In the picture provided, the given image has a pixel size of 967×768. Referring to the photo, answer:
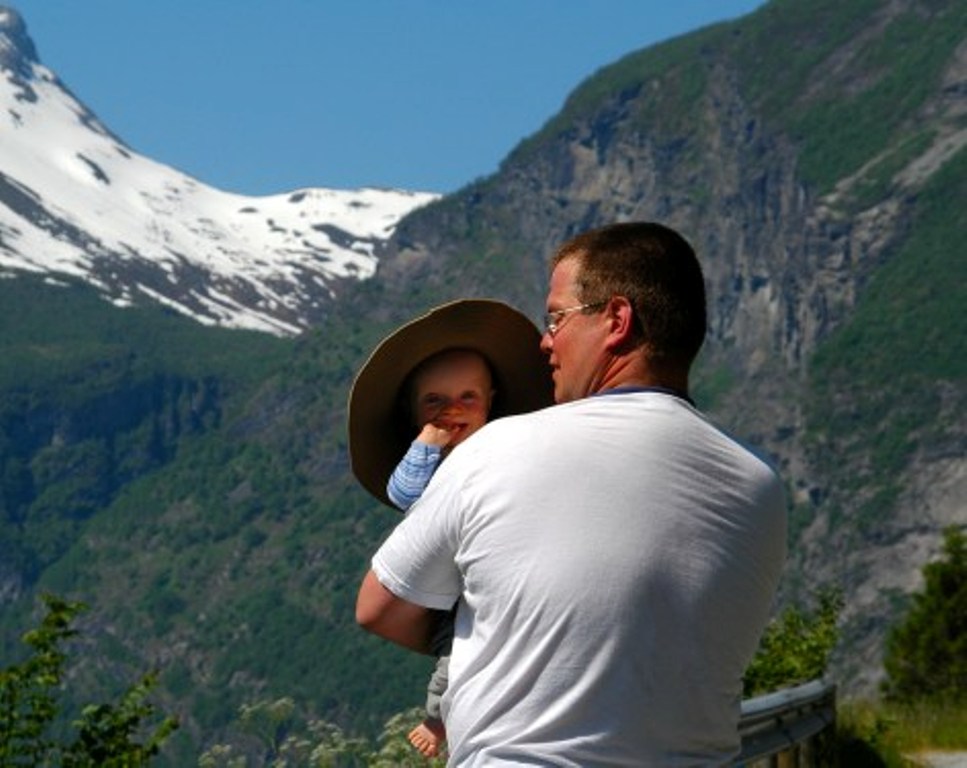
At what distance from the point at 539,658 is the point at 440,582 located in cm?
27

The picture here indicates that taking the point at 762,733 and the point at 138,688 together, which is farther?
the point at 138,688

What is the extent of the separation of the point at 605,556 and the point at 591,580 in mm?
49

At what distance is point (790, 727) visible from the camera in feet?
35.0

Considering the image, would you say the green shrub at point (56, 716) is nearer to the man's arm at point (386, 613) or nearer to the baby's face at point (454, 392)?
the baby's face at point (454, 392)

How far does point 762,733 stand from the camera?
9.75 metres

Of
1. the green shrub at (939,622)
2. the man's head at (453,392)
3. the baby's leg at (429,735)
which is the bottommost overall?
the green shrub at (939,622)

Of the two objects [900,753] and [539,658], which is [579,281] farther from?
[900,753]

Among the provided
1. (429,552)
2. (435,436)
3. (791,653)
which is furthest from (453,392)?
(791,653)

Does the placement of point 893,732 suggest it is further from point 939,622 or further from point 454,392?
point 939,622

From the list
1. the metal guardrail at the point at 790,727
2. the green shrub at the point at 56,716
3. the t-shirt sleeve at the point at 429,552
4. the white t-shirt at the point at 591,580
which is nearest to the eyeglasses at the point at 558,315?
the white t-shirt at the point at 591,580

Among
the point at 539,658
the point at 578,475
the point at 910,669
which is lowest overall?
the point at 910,669

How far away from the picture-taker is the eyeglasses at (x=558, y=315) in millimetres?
4332

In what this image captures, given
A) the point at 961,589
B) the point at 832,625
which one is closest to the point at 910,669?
the point at 961,589

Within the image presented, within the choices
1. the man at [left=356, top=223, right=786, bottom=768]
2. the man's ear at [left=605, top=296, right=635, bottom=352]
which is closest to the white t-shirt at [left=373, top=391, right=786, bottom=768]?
the man at [left=356, top=223, right=786, bottom=768]
